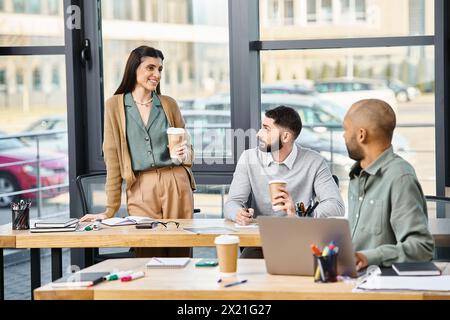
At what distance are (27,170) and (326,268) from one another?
6.52m

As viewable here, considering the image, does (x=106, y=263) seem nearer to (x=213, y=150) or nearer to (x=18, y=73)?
(x=213, y=150)

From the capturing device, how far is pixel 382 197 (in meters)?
3.40

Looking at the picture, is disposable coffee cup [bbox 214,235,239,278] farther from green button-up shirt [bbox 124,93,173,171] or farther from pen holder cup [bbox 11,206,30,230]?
green button-up shirt [bbox 124,93,173,171]

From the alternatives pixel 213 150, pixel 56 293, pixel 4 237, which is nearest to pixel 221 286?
pixel 56 293

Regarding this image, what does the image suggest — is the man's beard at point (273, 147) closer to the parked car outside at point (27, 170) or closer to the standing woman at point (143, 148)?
the standing woman at point (143, 148)

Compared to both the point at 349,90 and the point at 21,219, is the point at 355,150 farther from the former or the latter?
the point at 349,90

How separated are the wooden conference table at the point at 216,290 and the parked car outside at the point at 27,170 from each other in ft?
15.8

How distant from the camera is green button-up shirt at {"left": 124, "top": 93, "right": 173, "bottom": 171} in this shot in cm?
519

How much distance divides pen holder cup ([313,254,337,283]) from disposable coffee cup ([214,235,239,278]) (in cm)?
32

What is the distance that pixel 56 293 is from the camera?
3215mm

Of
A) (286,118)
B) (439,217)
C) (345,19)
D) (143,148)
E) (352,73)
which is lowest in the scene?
(439,217)

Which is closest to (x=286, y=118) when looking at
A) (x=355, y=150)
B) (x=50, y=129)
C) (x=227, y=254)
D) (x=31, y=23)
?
(x=355, y=150)

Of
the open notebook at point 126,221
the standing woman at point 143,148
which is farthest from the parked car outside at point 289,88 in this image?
the open notebook at point 126,221

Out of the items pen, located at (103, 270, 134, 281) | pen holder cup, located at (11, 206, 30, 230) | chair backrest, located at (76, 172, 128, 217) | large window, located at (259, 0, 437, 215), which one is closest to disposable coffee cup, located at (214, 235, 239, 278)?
pen, located at (103, 270, 134, 281)
